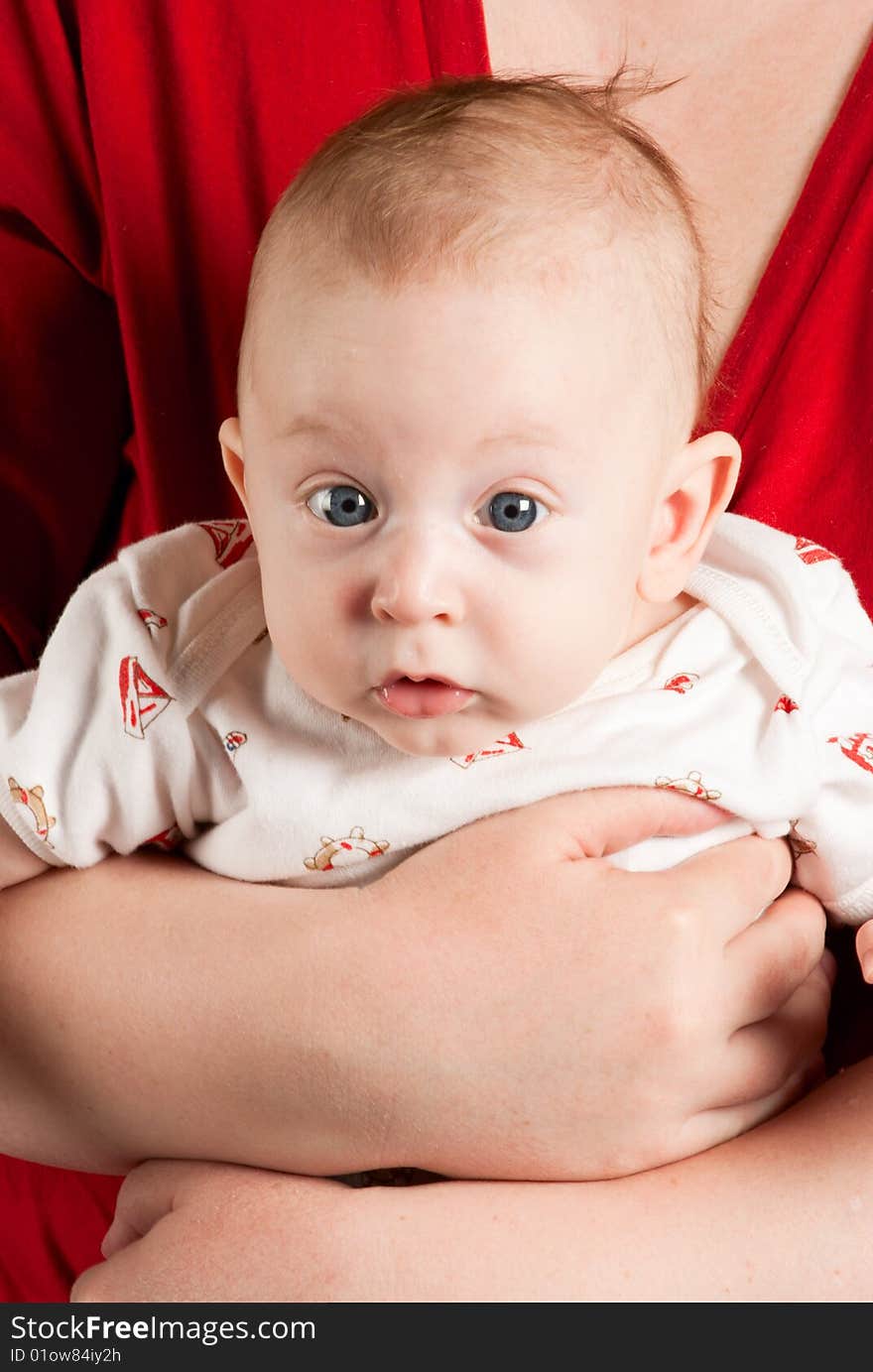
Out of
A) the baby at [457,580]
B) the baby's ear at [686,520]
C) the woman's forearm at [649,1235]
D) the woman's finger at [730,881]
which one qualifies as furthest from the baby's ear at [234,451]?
the woman's forearm at [649,1235]

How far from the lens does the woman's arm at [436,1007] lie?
1017 millimetres

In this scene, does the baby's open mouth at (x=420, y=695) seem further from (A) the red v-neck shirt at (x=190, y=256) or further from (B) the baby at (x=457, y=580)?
(A) the red v-neck shirt at (x=190, y=256)

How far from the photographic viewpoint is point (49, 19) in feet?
4.33

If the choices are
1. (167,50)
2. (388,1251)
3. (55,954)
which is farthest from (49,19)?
(388,1251)

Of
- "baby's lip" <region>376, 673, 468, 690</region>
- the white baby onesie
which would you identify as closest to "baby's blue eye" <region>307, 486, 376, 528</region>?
"baby's lip" <region>376, 673, 468, 690</region>

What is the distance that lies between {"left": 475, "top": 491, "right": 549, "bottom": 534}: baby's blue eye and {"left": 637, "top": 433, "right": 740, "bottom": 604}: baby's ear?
0.53ft

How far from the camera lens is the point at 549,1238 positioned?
3.26 feet

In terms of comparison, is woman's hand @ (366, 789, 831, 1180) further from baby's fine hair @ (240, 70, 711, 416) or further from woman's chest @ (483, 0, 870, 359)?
woman's chest @ (483, 0, 870, 359)

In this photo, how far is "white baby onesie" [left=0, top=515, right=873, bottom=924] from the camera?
1.12 m

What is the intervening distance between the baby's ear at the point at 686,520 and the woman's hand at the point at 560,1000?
18 cm

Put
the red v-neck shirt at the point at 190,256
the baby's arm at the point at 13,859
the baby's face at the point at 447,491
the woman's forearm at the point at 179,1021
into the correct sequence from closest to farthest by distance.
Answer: the baby's face at the point at 447,491
the woman's forearm at the point at 179,1021
the baby's arm at the point at 13,859
the red v-neck shirt at the point at 190,256

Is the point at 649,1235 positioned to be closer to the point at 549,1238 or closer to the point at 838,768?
the point at 549,1238

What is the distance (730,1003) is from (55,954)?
535mm

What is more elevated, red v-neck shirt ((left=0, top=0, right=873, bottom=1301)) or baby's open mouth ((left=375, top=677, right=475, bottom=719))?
red v-neck shirt ((left=0, top=0, right=873, bottom=1301))
